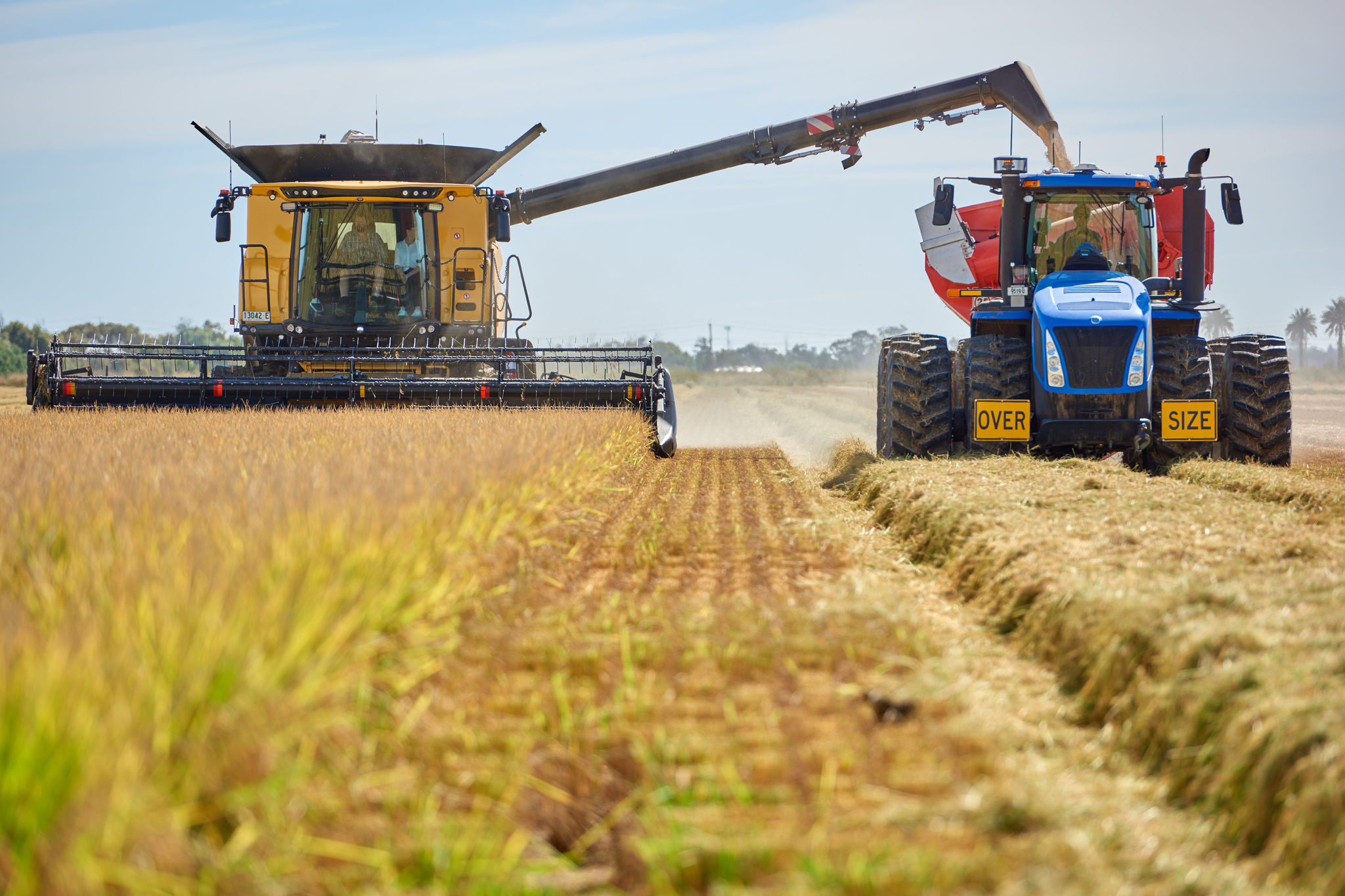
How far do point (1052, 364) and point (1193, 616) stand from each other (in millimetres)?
5144

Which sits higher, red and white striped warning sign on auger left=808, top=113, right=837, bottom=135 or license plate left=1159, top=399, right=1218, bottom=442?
red and white striped warning sign on auger left=808, top=113, right=837, bottom=135

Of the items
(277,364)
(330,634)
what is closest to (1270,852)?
(330,634)

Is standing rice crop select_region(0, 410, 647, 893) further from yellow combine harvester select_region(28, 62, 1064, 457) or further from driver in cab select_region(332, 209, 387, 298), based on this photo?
driver in cab select_region(332, 209, 387, 298)

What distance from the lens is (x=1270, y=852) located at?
8.75ft

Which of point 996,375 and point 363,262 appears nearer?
point 996,375

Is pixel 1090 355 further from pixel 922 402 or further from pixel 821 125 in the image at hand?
pixel 821 125

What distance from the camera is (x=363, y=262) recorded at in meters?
12.1

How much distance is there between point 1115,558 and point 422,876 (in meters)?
3.59

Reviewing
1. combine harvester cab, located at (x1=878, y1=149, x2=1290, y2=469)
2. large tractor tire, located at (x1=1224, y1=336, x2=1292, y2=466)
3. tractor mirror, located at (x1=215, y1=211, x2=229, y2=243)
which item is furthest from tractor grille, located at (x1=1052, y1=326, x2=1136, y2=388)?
tractor mirror, located at (x1=215, y1=211, x2=229, y2=243)

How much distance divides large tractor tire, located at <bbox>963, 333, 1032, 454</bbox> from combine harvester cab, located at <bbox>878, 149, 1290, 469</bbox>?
A: 1cm

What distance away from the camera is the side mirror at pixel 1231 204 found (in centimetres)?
895

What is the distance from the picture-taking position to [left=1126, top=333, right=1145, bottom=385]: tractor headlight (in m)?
8.68

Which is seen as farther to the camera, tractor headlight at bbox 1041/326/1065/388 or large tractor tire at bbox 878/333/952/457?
large tractor tire at bbox 878/333/952/457

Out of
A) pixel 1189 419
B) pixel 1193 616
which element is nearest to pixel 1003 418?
pixel 1189 419
